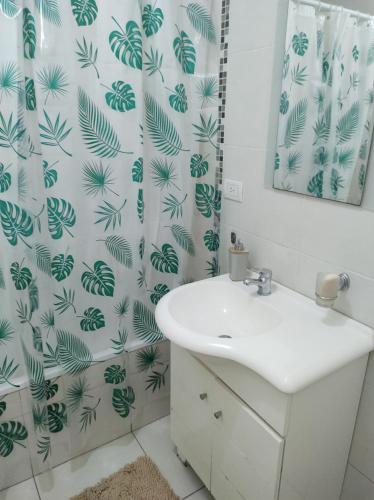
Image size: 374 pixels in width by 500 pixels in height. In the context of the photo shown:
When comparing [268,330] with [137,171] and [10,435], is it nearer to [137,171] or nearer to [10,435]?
[137,171]

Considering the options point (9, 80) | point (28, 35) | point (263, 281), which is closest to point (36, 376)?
point (263, 281)

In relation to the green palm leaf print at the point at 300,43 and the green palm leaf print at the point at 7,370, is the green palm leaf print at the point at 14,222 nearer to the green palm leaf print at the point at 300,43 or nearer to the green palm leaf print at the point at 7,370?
the green palm leaf print at the point at 7,370

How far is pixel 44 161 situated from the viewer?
1.25 meters

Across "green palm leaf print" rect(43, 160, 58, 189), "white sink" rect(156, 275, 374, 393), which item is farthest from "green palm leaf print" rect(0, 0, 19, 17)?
"white sink" rect(156, 275, 374, 393)

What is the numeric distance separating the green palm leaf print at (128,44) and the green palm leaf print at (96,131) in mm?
196

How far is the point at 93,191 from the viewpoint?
1374 millimetres

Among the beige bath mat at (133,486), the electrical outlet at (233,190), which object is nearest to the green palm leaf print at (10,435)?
the beige bath mat at (133,486)

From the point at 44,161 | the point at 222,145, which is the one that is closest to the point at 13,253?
the point at 44,161

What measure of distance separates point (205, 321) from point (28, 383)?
0.77 metres

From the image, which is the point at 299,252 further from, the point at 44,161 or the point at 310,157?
the point at 44,161

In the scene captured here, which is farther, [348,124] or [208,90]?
[208,90]

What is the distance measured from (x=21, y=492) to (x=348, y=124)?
1.91 meters

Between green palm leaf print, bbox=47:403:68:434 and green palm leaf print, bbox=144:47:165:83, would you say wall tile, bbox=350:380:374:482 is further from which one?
green palm leaf print, bbox=144:47:165:83

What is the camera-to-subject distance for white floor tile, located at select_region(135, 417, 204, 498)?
5.06 ft
